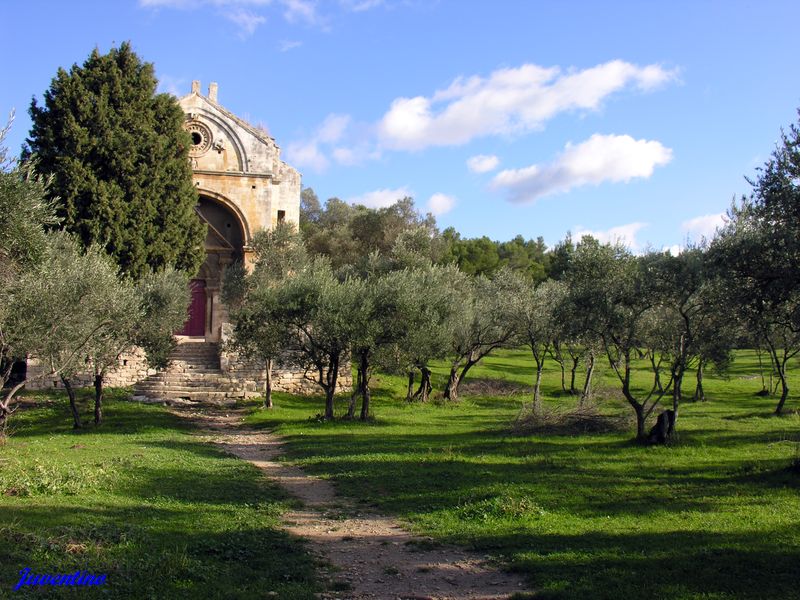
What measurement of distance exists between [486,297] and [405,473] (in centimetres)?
2165

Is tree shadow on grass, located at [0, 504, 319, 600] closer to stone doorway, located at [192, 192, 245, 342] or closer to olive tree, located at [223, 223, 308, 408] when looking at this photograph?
olive tree, located at [223, 223, 308, 408]

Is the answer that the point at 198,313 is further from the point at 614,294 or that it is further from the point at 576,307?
the point at 614,294

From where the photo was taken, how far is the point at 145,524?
1008 cm

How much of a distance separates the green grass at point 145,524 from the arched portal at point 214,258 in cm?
2183

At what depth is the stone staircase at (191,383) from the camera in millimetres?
31766

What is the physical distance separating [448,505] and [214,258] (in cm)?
3120

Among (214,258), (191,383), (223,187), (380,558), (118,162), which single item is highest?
(223,187)

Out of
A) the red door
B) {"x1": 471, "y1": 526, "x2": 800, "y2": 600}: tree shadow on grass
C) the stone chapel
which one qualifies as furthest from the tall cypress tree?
{"x1": 471, "y1": 526, "x2": 800, "y2": 600}: tree shadow on grass

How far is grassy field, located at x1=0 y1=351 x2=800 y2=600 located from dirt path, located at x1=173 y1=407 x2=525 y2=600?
16.2 inches

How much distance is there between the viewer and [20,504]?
1064cm

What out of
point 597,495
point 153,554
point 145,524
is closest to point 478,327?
point 597,495

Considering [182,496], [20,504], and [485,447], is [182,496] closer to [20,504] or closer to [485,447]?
[20,504]

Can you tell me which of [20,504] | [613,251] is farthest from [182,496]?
[613,251]

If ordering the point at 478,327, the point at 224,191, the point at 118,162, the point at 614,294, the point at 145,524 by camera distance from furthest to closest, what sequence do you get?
1. the point at 224,191
2. the point at 478,327
3. the point at 118,162
4. the point at 614,294
5. the point at 145,524
